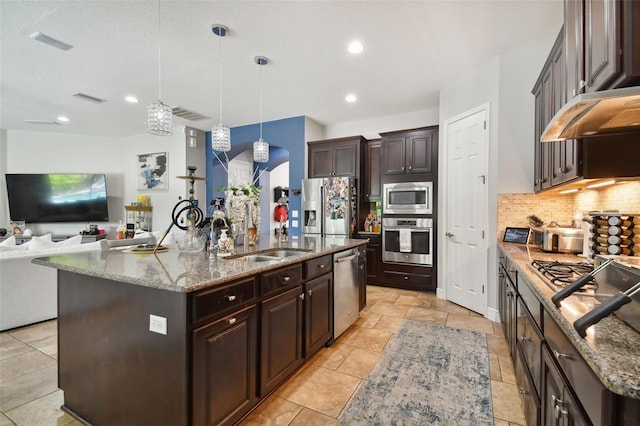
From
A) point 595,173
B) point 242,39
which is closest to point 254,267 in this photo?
point 595,173

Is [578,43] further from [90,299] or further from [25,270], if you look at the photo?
[25,270]

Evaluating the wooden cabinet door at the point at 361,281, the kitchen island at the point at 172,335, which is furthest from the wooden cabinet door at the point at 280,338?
the wooden cabinet door at the point at 361,281

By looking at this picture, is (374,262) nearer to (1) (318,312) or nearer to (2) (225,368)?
(1) (318,312)

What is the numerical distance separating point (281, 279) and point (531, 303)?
144cm

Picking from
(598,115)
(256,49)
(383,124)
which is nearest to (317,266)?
(598,115)

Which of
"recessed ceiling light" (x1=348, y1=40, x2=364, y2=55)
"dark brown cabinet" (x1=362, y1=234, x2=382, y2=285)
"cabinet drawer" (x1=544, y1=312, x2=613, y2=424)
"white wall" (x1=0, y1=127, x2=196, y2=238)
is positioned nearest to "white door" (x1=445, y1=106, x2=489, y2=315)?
"dark brown cabinet" (x1=362, y1=234, x2=382, y2=285)

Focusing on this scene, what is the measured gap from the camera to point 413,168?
4.57 meters

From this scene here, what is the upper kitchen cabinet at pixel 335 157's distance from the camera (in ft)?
16.5

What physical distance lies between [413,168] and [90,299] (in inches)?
166

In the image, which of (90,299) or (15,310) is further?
(15,310)

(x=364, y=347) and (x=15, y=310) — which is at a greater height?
(x=15, y=310)

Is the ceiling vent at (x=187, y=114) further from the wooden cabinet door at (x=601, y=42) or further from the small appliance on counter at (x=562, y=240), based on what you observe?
the small appliance on counter at (x=562, y=240)

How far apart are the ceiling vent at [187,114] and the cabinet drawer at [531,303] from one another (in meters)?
5.39

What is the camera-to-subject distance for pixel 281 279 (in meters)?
1.94
